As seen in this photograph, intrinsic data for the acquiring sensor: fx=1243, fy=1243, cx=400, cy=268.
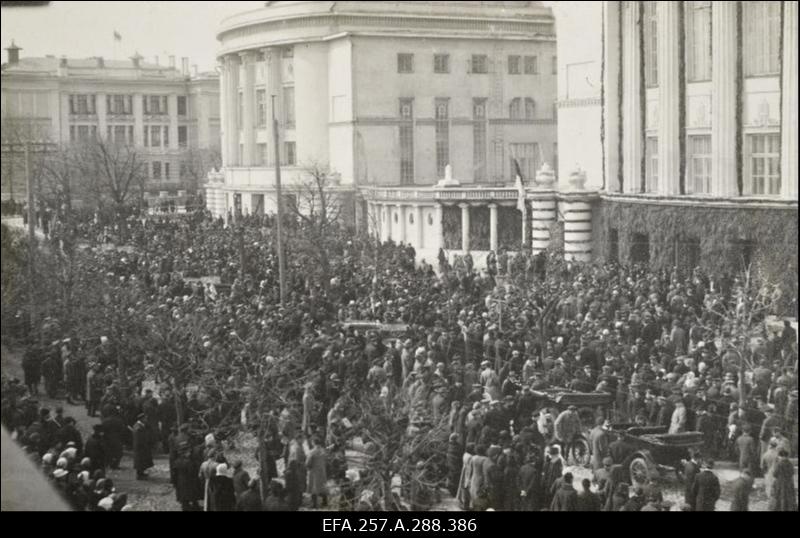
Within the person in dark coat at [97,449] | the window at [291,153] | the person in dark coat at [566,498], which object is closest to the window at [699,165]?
the person in dark coat at [566,498]

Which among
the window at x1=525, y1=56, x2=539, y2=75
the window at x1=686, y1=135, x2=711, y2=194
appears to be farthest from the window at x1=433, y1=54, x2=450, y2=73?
the window at x1=686, y1=135, x2=711, y2=194

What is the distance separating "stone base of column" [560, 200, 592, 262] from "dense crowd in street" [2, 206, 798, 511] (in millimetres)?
186

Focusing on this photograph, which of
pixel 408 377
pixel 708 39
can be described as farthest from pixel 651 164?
Result: pixel 408 377

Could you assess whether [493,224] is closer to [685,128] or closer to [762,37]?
[685,128]

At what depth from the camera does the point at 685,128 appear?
13633 mm

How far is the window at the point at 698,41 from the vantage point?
13352 millimetres

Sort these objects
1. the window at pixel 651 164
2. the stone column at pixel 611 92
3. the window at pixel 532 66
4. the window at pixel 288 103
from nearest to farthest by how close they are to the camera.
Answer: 1. the window at pixel 651 164
2. the window at pixel 532 66
3. the stone column at pixel 611 92
4. the window at pixel 288 103

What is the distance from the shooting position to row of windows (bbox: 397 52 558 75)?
13852mm

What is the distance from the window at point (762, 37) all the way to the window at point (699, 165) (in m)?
1.00

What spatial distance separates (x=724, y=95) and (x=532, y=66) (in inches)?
85.5

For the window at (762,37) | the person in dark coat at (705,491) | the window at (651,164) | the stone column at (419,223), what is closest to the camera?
the person in dark coat at (705,491)

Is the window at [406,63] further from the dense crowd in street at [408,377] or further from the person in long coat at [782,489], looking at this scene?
the person in long coat at [782,489]

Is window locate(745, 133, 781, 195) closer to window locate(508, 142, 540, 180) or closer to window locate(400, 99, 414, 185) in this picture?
window locate(508, 142, 540, 180)
